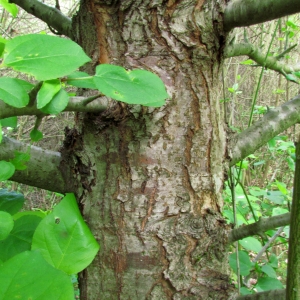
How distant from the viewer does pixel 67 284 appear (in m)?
0.38

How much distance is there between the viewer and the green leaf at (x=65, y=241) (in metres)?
0.52

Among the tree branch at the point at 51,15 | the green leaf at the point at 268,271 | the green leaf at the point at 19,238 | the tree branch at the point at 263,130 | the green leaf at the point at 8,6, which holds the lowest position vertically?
the green leaf at the point at 268,271

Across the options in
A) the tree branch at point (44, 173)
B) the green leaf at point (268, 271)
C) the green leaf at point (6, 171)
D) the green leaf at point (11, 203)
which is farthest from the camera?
the green leaf at point (268, 271)

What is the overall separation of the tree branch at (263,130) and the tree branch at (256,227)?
17cm

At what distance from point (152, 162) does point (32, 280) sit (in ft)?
1.06

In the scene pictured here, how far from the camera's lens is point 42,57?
0.38m

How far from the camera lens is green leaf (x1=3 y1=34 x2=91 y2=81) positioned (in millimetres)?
372

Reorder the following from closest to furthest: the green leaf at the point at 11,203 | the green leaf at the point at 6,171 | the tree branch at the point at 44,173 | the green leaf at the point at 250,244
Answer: the green leaf at the point at 6,171, the green leaf at the point at 11,203, the tree branch at the point at 44,173, the green leaf at the point at 250,244

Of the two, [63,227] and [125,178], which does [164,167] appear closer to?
A: [125,178]

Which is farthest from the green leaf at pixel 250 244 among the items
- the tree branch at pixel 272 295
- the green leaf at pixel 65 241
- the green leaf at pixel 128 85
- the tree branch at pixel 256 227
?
the green leaf at pixel 128 85

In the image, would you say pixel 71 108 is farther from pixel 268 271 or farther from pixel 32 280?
pixel 268 271

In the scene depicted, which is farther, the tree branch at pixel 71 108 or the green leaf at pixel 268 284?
the green leaf at pixel 268 284

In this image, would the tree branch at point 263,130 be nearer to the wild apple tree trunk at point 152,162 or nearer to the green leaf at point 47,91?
the wild apple tree trunk at point 152,162

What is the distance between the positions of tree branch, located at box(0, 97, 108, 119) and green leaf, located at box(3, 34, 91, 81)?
0.08m
